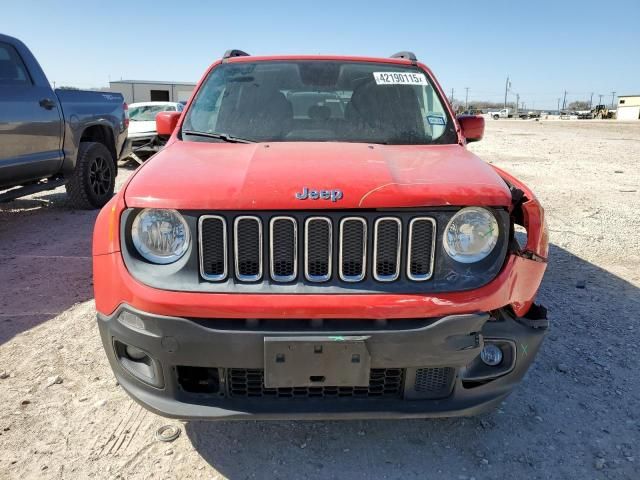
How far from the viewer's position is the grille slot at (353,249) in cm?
204

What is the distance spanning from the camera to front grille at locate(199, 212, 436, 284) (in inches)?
80.0

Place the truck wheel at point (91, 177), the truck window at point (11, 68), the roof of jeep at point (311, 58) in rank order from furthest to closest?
1. the truck wheel at point (91, 177)
2. the truck window at point (11, 68)
3. the roof of jeep at point (311, 58)

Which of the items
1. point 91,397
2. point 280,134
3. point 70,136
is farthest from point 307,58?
point 70,136

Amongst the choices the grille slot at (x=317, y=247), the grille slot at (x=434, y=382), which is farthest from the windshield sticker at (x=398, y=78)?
the grille slot at (x=434, y=382)

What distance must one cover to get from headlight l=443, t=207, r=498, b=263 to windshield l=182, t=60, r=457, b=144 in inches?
40.8

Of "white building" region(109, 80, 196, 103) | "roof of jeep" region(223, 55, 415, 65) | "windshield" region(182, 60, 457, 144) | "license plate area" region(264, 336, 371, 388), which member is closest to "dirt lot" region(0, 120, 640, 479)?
"license plate area" region(264, 336, 371, 388)

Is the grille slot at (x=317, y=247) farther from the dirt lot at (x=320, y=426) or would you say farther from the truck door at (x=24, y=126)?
the truck door at (x=24, y=126)

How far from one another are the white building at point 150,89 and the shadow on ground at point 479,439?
39.4 m

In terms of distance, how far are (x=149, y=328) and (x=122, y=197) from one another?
564 mm

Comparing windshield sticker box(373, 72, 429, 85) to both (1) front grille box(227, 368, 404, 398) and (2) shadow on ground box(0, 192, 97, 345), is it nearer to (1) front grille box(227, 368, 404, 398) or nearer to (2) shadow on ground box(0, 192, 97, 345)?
(1) front grille box(227, 368, 404, 398)

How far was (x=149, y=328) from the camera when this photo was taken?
200 cm

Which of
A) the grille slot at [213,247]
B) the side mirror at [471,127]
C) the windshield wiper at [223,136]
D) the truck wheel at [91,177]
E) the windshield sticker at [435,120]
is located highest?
the windshield sticker at [435,120]

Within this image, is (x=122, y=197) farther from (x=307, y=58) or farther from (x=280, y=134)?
(x=307, y=58)

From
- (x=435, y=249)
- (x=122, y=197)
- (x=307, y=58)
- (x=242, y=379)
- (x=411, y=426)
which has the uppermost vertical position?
(x=307, y=58)
